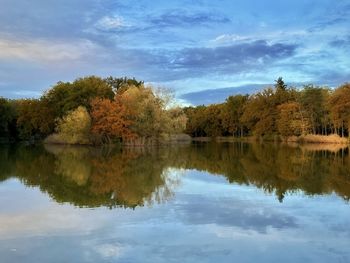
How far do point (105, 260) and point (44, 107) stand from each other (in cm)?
5575

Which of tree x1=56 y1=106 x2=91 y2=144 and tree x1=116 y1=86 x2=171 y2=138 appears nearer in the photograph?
tree x1=56 y1=106 x2=91 y2=144

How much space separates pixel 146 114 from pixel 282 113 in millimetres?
25731

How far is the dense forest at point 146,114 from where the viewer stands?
48.1 m

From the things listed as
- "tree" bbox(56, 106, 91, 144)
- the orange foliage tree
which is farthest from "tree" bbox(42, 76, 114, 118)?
the orange foliage tree

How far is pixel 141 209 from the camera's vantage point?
40.4ft

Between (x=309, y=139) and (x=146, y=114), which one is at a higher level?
(x=146, y=114)

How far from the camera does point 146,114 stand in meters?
47.9

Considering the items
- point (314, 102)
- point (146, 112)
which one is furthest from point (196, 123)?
point (146, 112)

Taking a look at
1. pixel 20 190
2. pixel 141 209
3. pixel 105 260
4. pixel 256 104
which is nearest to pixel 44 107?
pixel 256 104

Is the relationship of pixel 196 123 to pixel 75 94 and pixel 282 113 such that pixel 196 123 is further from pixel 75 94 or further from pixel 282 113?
pixel 75 94

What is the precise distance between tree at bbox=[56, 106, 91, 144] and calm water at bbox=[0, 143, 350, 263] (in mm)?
26743

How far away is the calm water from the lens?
8.11 m

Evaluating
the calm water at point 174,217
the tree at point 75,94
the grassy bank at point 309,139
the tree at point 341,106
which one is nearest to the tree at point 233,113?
the grassy bank at point 309,139

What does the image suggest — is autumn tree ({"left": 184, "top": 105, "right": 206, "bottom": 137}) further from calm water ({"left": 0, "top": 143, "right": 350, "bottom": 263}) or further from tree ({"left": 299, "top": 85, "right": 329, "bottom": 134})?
calm water ({"left": 0, "top": 143, "right": 350, "bottom": 263})
